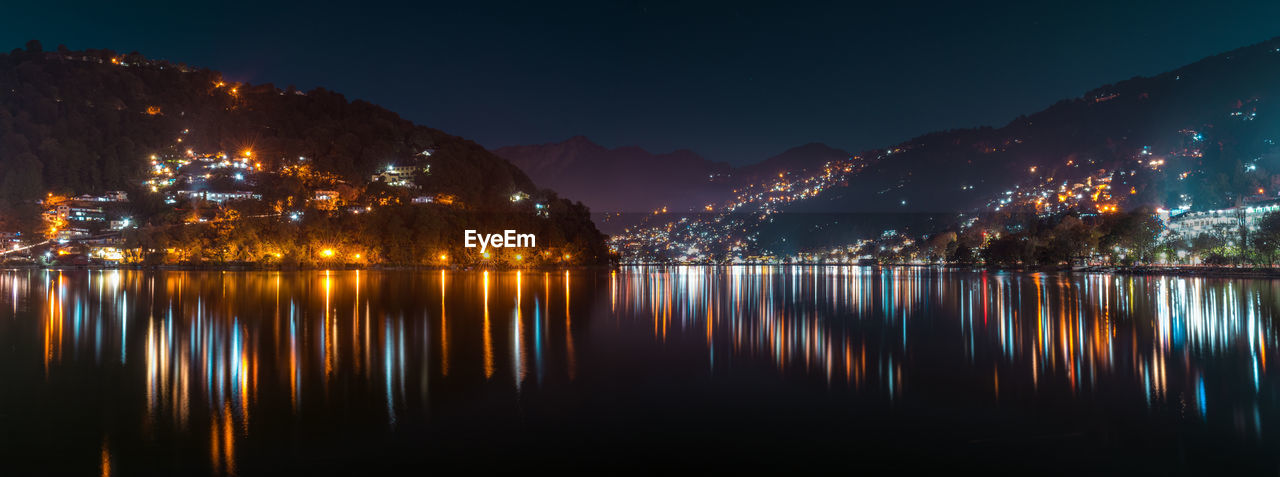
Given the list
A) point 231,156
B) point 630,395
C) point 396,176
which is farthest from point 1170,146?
point 231,156

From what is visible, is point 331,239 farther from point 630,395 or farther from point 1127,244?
point 1127,244

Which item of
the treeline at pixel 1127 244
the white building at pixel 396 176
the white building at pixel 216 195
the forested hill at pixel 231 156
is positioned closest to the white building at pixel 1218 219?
the treeline at pixel 1127 244

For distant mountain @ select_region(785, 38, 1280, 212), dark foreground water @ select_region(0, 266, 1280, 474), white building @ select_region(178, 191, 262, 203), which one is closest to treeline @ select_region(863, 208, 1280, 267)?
distant mountain @ select_region(785, 38, 1280, 212)

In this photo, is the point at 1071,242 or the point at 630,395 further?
the point at 1071,242


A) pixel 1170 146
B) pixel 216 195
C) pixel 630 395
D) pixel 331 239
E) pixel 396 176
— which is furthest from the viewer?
pixel 1170 146

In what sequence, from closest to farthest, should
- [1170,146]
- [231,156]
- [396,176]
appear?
[231,156] → [396,176] → [1170,146]

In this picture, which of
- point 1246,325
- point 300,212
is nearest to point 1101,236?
point 1246,325

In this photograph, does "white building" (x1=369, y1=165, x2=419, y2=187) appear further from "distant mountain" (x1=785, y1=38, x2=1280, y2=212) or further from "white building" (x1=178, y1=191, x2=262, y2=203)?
"distant mountain" (x1=785, y1=38, x2=1280, y2=212)

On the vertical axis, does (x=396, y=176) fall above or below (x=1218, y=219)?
above
